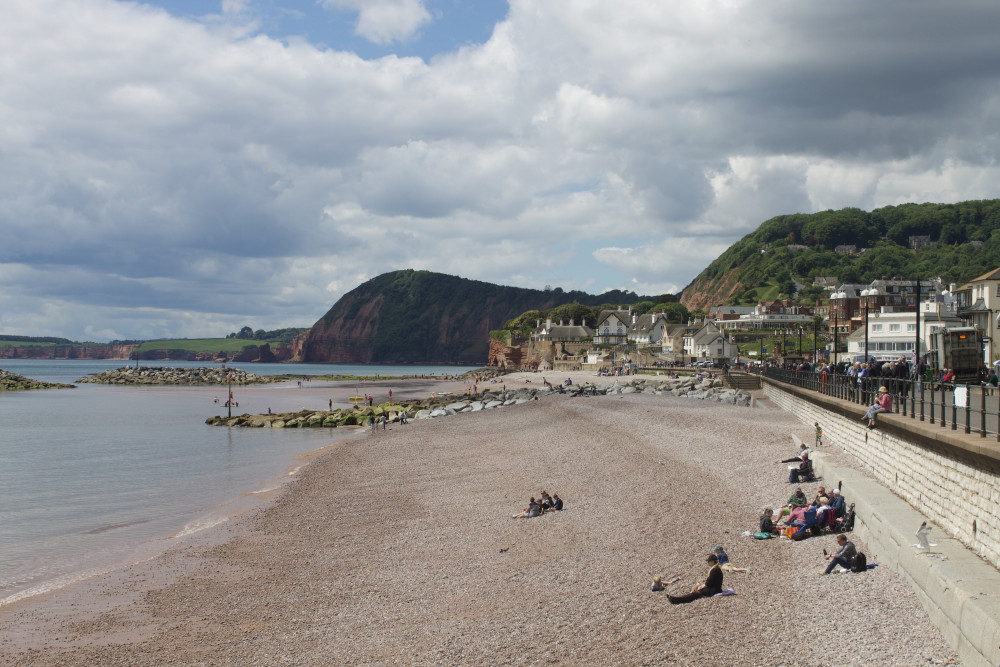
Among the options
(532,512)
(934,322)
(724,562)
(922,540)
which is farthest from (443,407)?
(922,540)

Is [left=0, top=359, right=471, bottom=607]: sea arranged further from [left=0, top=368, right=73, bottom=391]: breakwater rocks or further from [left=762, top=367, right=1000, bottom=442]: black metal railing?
[left=0, top=368, right=73, bottom=391]: breakwater rocks

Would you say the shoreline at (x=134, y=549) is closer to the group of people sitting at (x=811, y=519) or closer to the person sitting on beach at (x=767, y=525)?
the person sitting on beach at (x=767, y=525)

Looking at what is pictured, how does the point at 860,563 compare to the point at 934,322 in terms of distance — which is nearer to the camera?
the point at 860,563

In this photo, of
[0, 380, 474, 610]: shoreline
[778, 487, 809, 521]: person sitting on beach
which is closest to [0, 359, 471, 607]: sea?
[0, 380, 474, 610]: shoreline

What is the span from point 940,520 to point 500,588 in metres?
7.33

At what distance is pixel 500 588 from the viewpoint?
41.1 feet

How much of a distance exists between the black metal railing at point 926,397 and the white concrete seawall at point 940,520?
17.3 inches

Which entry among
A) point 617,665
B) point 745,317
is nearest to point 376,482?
point 617,665

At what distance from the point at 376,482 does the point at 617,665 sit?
16.3 m

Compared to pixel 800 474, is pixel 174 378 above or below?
below

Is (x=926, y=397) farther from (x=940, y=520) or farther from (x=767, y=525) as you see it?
(x=940, y=520)

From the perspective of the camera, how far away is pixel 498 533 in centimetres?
→ 1622

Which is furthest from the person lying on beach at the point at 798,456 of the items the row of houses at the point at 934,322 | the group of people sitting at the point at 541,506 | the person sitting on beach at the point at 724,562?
the row of houses at the point at 934,322

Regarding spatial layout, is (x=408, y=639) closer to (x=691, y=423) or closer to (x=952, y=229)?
(x=691, y=423)
